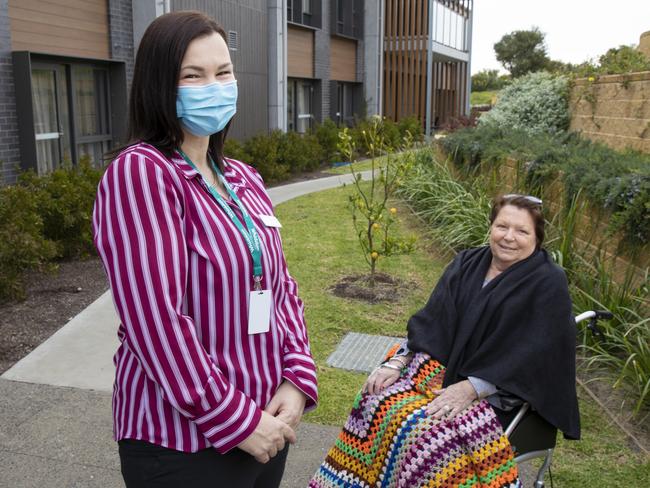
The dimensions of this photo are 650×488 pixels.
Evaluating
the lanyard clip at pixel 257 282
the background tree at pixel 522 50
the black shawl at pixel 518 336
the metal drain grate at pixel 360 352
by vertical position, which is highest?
Answer: the background tree at pixel 522 50


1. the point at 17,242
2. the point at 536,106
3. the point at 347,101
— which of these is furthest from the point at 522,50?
the point at 17,242

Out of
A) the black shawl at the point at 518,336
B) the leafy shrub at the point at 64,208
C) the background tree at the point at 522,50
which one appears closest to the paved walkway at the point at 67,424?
the black shawl at the point at 518,336

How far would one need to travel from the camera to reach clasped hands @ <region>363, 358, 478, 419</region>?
2785 millimetres

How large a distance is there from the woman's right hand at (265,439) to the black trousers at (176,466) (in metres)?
0.08

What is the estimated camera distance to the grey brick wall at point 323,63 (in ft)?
70.7

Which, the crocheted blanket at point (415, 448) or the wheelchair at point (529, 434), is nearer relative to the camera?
the crocheted blanket at point (415, 448)

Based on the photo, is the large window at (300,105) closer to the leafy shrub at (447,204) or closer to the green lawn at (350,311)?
the green lawn at (350,311)

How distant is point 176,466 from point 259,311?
450mm

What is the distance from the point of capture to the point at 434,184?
32.9ft

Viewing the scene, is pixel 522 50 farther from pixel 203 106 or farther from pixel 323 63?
pixel 203 106

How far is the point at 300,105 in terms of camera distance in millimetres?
21594

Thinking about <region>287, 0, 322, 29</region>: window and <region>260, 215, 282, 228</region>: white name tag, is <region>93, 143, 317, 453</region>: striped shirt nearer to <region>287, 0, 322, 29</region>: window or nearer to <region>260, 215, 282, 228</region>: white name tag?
<region>260, 215, 282, 228</region>: white name tag

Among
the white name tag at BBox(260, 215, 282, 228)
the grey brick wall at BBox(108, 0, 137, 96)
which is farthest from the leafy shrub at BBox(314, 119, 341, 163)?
the white name tag at BBox(260, 215, 282, 228)

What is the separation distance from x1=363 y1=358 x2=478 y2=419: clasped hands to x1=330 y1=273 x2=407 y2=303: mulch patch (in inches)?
146
